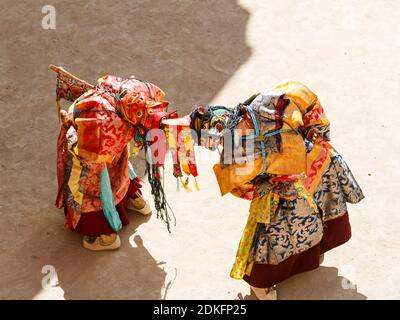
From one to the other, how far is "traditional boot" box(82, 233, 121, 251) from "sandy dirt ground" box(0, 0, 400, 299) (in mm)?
46

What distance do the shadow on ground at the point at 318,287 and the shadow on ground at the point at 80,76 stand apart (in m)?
0.79

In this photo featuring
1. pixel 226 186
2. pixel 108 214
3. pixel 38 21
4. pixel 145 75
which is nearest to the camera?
pixel 226 186

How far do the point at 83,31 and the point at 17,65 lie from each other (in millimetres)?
707

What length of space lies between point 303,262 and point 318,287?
0.67ft

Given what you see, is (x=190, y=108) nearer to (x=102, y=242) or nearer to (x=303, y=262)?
(x=102, y=242)

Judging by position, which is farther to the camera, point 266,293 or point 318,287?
point 318,287

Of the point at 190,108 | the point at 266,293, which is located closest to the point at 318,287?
the point at 266,293

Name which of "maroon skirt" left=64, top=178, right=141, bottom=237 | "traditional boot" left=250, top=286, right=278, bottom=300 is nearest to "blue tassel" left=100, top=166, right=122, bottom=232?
"maroon skirt" left=64, top=178, right=141, bottom=237

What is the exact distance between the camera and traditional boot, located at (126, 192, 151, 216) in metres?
5.74

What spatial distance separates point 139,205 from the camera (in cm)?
573
